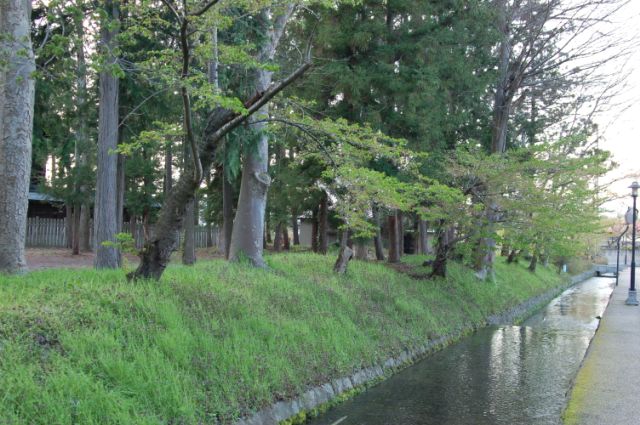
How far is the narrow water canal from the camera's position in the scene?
671cm

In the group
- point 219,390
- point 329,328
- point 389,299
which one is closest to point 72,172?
point 389,299

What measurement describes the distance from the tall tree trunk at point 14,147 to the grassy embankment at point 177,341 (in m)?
0.71

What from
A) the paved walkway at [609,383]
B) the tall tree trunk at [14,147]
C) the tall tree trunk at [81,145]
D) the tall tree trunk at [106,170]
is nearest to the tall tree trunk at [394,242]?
the paved walkway at [609,383]

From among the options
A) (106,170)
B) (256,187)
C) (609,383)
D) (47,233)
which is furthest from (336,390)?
(47,233)

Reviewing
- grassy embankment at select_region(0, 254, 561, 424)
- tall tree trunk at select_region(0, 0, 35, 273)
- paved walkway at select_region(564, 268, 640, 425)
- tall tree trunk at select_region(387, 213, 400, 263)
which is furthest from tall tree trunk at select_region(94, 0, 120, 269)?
tall tree trunk at select_region(387, 213, 400, 263)

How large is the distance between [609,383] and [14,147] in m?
9.50

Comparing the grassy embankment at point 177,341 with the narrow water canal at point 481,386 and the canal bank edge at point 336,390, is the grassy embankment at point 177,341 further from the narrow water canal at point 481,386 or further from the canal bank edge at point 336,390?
the narrow water canal at point 481,386

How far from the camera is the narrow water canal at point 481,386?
6.71m

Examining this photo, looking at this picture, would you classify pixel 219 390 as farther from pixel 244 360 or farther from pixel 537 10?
pixel 537 10

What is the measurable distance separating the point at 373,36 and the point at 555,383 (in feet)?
36.9

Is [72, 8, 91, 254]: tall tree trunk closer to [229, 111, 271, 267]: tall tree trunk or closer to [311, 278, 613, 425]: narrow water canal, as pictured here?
[229, 111, 271, 267]: tall tree trunk

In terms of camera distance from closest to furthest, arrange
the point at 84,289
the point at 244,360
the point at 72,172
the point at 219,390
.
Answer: the point at 219,390, the point at 244,360, the point at 84,289, the point at 72,172

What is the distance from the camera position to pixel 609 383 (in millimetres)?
7055

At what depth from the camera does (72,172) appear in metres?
19.8
